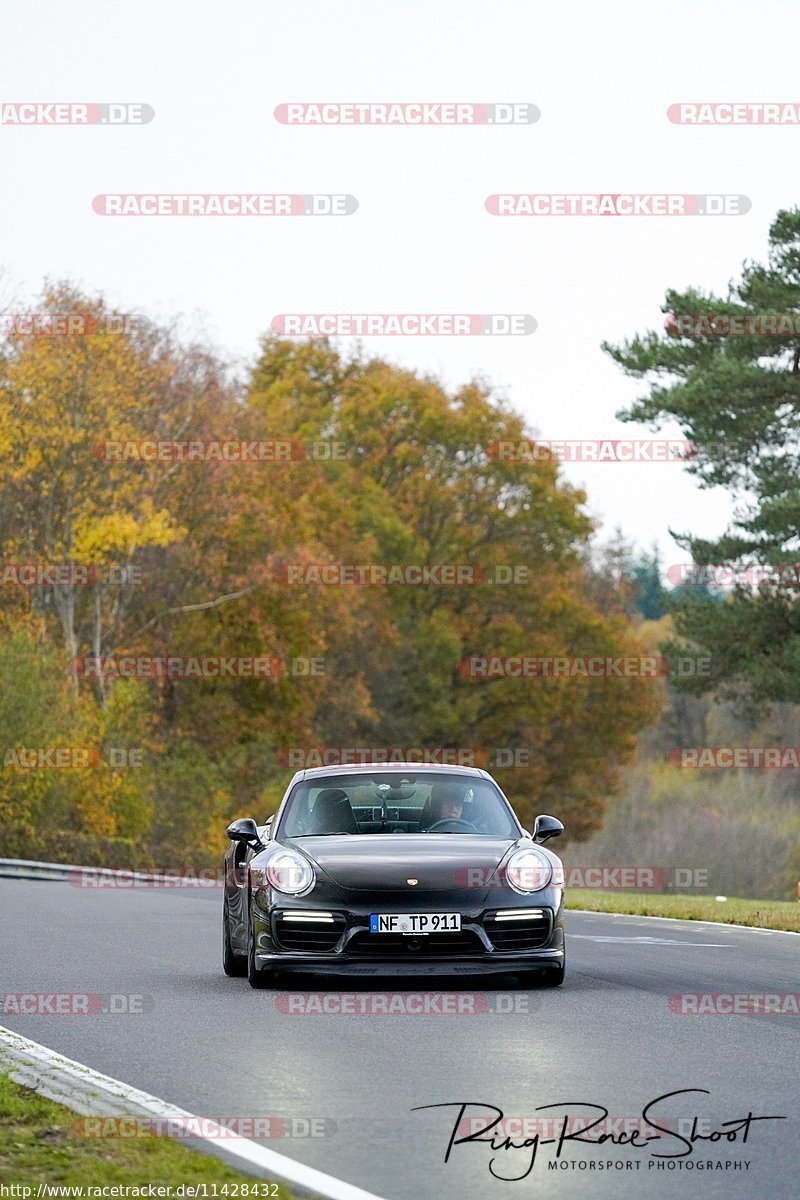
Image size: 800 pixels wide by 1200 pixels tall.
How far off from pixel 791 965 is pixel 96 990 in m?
5.76

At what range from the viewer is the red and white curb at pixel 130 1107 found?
7.42 metres

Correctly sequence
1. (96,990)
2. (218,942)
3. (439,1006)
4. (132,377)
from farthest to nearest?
1. (132,377)
2. (218,942)
3. (96,990)
4. (439,1006)

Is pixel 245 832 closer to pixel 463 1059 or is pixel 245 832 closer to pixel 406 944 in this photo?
pixel 406 944

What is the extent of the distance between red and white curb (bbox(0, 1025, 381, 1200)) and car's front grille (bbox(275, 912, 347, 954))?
8.16ft

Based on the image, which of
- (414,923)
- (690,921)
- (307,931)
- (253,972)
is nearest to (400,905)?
(414,923)

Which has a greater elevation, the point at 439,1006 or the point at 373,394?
the point at 373,394

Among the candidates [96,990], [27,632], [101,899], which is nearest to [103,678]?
[27,632]

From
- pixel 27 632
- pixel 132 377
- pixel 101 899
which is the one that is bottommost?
pixel 101 899

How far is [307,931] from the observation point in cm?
1361

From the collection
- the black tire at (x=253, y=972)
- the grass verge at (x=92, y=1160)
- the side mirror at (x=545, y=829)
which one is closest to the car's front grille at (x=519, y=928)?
the side mirror at (x=545, y=829)

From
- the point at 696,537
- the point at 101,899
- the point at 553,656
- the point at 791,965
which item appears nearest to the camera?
the point at 791,965

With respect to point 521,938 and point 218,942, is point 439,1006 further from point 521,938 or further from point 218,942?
point 218,942

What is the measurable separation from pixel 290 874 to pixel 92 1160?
19.8ft

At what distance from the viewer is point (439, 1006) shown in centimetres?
1325
